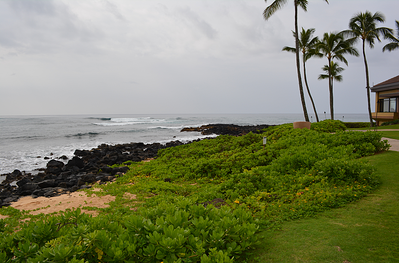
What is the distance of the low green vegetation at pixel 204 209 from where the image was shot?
7.51 feet

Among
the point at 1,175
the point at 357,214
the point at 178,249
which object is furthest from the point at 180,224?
the point at 1,175

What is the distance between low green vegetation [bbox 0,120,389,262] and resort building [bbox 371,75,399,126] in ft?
78.5

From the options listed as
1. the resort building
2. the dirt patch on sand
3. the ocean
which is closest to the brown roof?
the resort building

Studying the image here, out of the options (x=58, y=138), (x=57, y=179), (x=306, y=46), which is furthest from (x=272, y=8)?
(x=58, y=138)

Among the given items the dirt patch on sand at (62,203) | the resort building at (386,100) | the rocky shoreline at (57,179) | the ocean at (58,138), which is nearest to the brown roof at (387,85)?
the resort building at (386,100)

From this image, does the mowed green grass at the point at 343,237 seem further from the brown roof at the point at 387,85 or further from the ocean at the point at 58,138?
the brown roof at the point at 387,85

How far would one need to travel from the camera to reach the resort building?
25.8 metres

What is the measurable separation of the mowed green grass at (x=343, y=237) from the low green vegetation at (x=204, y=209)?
0.22 m

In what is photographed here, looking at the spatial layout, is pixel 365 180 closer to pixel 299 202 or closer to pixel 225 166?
pixel 299 202

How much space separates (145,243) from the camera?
8.17 ft

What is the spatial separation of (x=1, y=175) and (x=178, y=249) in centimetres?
1400

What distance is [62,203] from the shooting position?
266 inches

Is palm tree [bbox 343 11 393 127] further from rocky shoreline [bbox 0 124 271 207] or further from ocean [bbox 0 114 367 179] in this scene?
rocky shoreline [bbox 0 124 271 207]

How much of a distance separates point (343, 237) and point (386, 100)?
33014 millimetres
